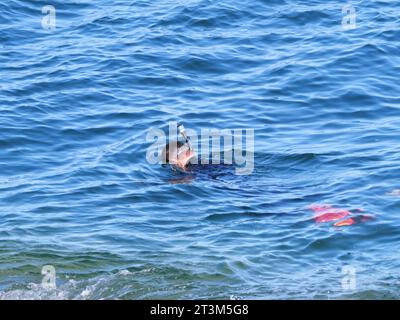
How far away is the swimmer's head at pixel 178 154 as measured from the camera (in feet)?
45.0

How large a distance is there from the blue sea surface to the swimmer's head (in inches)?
8.1

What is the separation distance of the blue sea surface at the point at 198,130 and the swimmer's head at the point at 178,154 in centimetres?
21

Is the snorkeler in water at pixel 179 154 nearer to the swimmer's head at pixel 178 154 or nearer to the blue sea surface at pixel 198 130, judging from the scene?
the swimmer's head at pixel 178 154

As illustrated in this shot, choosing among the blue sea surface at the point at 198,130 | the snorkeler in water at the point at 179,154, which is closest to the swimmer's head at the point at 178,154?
the snorkeler in water at the point at 179,154

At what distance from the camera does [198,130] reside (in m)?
15.7

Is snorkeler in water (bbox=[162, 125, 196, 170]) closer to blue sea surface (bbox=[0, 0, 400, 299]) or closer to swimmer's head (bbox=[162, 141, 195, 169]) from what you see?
swimmer's head (bbox=[162, 141, 195, 169])

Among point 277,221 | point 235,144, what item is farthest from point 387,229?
point 235,144

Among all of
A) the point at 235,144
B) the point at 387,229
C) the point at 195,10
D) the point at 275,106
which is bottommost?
the point at 387,229

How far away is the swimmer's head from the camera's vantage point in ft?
45.0

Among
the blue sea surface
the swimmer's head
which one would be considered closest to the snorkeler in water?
the swimmer's head

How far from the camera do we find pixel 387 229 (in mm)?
11602

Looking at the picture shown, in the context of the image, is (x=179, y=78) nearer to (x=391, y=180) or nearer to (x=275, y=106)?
(x=275, y=106)

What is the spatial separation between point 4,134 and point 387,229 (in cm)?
696

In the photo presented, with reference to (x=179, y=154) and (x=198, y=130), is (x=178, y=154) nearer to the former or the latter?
(x=179, y=154)
